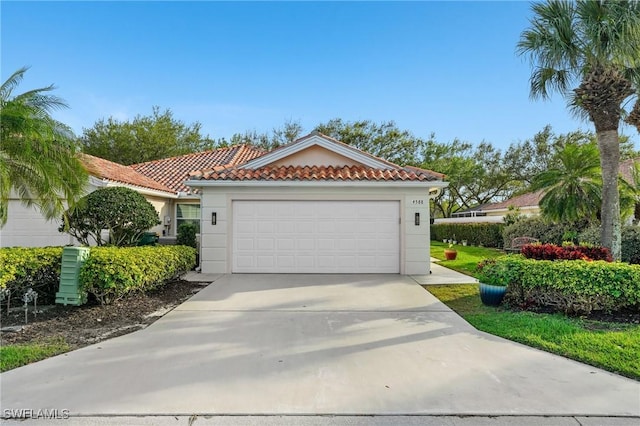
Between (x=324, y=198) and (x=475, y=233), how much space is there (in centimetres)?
1617

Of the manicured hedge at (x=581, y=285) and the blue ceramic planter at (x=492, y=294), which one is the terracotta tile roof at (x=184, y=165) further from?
the manicured hedge at (x=581, y=285)

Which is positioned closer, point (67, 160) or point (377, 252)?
point (67, 160)


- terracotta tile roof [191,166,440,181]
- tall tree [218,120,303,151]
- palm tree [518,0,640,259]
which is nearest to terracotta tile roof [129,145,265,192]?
terracotta tile roof [191,166,440,181]

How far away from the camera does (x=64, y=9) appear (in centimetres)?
1023

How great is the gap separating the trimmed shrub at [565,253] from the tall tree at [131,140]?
29.4 m

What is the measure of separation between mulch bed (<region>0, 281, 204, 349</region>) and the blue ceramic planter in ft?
22.1

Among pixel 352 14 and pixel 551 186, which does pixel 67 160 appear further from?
pixel 551 186

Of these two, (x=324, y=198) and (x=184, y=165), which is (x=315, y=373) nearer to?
(x=324, y=198)

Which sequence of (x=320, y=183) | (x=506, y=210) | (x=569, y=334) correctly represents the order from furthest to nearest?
(x=506, y=210) → (x=320, y=183) → (x=569, y=334)

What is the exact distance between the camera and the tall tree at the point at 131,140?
95.8 ft

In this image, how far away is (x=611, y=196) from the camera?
923cm

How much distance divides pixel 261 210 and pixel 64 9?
8.21 meters

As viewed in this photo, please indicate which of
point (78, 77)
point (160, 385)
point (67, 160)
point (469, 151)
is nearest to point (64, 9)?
point (78, 77)

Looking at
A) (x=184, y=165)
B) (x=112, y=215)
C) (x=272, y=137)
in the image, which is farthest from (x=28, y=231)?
(x=272, y=137)
